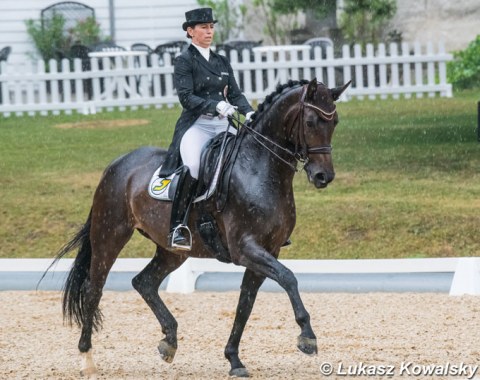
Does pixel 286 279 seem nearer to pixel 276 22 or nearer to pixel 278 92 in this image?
pixel 278 92

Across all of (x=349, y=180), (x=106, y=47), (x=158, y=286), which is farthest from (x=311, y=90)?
(x=106, y=47)

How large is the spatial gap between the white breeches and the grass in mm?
5233

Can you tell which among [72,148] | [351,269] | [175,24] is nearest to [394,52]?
[72,148]

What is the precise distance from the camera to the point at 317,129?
7180 millimetres

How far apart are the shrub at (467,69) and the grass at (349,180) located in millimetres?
931

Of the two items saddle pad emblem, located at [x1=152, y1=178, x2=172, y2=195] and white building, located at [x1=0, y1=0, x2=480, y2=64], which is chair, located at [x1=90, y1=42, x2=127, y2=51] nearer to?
white building, located at [x1=0, y1=0, x2=480, y2=64]

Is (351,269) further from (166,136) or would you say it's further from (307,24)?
(307,24)

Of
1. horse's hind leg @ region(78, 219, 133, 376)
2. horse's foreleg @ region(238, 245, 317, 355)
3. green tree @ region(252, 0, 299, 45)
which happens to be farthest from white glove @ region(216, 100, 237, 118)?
green tree @ region(252, 0, 299, 45)

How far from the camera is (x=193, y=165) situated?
7809 mm

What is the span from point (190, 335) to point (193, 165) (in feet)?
6.43

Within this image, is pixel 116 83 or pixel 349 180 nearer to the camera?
pixel 349 180

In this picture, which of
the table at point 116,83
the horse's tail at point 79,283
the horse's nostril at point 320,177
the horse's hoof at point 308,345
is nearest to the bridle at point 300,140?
the horse's nostril at point 320,177

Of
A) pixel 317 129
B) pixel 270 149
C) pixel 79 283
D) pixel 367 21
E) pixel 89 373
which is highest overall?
pixel 317 129

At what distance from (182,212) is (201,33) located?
1.18m
